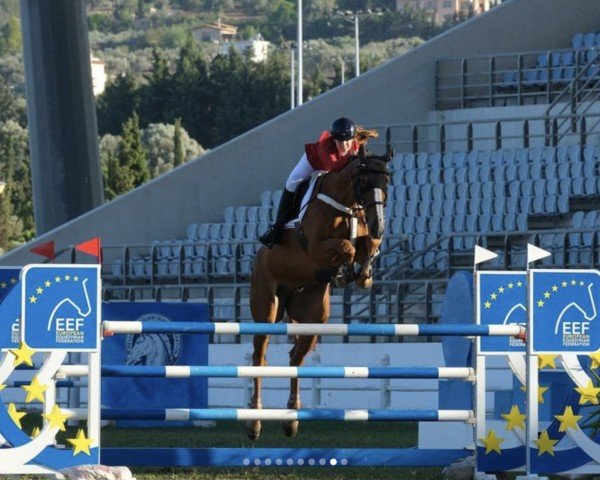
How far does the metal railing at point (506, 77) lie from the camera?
79.2 ft

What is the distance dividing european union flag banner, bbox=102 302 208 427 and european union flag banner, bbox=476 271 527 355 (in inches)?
246

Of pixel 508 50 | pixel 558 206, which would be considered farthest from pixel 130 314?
pixel 508 50

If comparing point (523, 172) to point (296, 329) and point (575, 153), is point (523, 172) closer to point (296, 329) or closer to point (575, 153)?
point (575, 153)

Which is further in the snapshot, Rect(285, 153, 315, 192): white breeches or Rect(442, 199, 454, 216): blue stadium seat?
Rect(442, 199, 454, 216): blue stadium seat

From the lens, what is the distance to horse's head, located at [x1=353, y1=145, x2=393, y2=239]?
34.1 ft

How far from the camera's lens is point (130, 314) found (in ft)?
52.6

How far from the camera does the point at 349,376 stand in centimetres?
931

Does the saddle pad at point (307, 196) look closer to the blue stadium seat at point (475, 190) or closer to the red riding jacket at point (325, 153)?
the red riding jacket at point (325, 153)

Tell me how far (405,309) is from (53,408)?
33.3ft

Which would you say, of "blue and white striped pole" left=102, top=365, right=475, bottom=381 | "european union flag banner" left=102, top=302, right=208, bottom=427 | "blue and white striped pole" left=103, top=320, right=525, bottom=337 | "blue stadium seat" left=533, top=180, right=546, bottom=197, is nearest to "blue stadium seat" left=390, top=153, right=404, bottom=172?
"blue stadium seat" left=533, top=180, right=546, bottom=197

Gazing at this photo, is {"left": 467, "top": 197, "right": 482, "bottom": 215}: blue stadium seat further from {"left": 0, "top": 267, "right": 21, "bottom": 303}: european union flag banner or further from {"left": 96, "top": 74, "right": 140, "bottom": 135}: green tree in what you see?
{"left": 96, "top": 74, "right": 140, "bottom": 135}: green tree

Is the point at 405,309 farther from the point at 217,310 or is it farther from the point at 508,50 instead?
the point at 508,50

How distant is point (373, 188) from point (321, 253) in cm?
67

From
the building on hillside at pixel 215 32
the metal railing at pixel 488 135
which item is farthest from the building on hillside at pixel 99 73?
the metal railing at pixel 488 135
